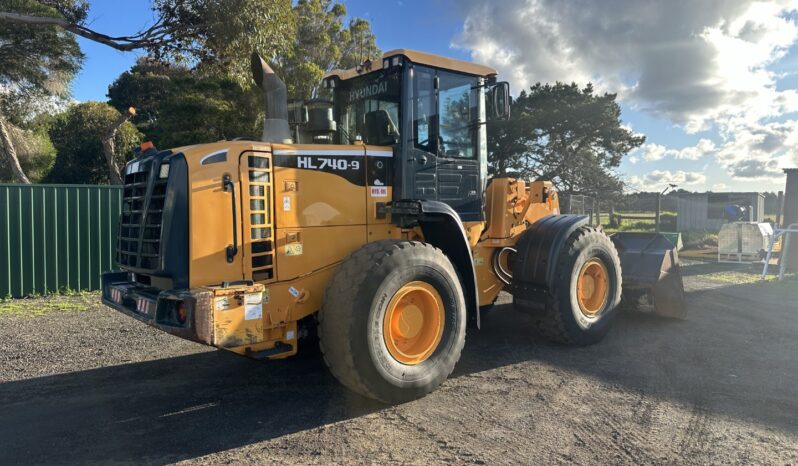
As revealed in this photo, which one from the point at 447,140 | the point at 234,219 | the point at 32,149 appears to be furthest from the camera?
the point at 32,149

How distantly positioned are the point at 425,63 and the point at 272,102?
1570mm

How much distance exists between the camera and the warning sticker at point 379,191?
4980 mm

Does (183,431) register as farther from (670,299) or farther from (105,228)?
(105,228)

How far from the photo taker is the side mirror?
5668 mm

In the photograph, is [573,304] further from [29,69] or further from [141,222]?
[29,69]

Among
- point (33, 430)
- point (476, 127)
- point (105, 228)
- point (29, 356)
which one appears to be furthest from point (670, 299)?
point (105, 228)

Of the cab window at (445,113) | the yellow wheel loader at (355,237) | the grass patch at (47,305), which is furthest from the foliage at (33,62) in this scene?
the cab window at (445,113)

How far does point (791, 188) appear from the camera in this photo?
14414 millimetres

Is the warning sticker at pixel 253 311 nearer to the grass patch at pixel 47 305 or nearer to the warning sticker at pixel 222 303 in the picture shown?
the warning sticker at pixel 222 303

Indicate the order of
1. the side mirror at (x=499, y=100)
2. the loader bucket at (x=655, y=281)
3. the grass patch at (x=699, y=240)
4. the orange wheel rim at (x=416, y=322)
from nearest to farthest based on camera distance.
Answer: the orange wheel rim at (x=416, y=322)
the side mirror at (x=499, y=100)
the loader bucket at (x=655, y=281)
the grass patch at (x=699, y=240)

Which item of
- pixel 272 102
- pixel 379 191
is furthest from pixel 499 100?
pixel 272 102

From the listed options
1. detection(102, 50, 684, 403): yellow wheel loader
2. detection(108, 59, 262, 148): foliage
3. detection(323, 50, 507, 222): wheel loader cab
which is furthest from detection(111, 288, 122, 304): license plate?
detection(108, 59, 262, 148): foliage

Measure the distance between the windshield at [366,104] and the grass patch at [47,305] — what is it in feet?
18.5

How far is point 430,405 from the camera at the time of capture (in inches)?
178
